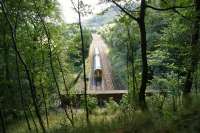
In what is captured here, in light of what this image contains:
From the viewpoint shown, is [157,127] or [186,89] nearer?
[157,127]

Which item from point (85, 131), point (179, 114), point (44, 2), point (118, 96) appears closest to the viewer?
point (179, 114)

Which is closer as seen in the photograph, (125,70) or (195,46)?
(195,46)

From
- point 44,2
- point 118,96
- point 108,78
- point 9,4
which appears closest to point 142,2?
point 44,2

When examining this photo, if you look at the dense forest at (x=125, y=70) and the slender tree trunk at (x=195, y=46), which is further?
the slender tree trunk at (x=195, y=46)

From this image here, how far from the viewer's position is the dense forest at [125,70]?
1106 cm

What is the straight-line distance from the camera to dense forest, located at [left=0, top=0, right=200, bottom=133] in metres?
11.1

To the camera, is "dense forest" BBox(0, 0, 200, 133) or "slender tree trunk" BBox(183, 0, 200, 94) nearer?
"dense forest" BBox(0, 0, 200, 133)

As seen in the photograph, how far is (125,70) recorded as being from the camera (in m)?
24.9

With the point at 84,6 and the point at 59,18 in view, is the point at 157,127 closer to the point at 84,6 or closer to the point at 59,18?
the point at 84,6

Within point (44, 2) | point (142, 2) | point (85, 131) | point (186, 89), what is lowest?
point (85, 131)

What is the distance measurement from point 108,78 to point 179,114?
36.9 m

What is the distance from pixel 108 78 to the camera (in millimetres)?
46250

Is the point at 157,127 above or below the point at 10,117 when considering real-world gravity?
above

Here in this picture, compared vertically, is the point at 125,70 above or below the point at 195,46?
below
